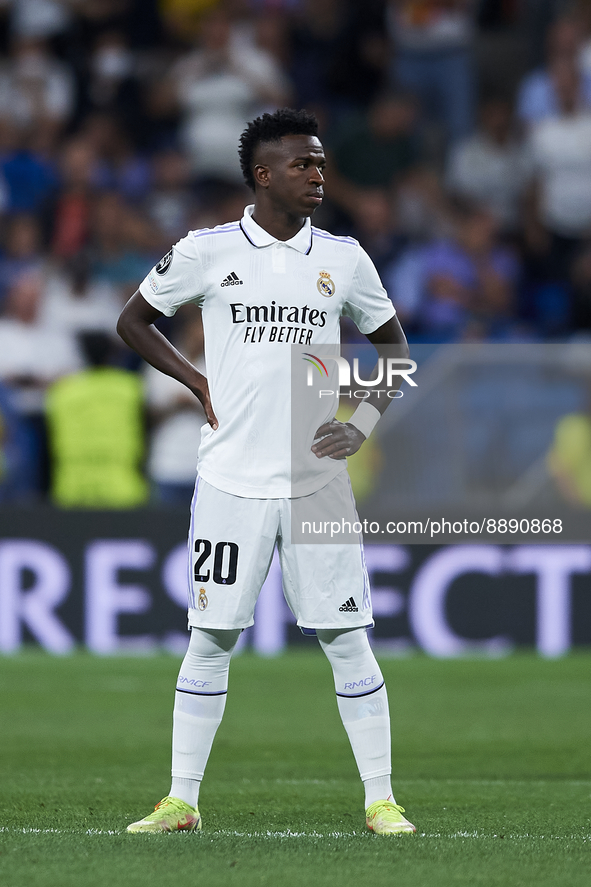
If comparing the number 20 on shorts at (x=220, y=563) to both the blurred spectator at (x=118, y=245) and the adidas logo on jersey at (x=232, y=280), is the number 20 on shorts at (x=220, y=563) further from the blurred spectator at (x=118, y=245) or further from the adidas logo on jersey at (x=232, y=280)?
the blurred spectator at (x=118, y=245)

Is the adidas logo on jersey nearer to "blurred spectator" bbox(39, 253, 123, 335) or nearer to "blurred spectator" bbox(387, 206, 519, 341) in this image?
"blurred spectator" bbox(387, 206, 519, 341)

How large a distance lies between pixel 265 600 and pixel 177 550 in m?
0.64

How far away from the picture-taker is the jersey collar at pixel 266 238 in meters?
4.38

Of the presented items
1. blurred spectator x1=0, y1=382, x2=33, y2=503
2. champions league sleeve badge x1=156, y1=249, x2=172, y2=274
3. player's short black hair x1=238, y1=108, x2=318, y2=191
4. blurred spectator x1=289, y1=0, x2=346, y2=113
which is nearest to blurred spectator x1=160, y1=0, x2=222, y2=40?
blurred spectator x1=289, y1=0, x2=346, y2=113

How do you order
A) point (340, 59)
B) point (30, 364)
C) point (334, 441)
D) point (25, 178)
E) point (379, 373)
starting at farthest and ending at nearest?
point (340, 59) < point (25, 178) < point (30, 364) < point (379, 373) < point (334, 441)

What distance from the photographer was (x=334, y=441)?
172 inches

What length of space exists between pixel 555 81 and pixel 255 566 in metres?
8.57

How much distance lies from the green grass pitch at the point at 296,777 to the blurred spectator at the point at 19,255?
10.8ft

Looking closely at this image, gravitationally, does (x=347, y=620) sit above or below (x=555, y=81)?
below

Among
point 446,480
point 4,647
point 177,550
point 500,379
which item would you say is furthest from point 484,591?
point 4,647

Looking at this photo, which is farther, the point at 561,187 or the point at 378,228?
the point at 561,187

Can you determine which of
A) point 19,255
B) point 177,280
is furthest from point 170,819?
point 19,255

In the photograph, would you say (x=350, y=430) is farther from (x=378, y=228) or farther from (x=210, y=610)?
(x=378, y=228)

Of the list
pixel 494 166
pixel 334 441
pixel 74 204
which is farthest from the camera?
pixel 494 166
